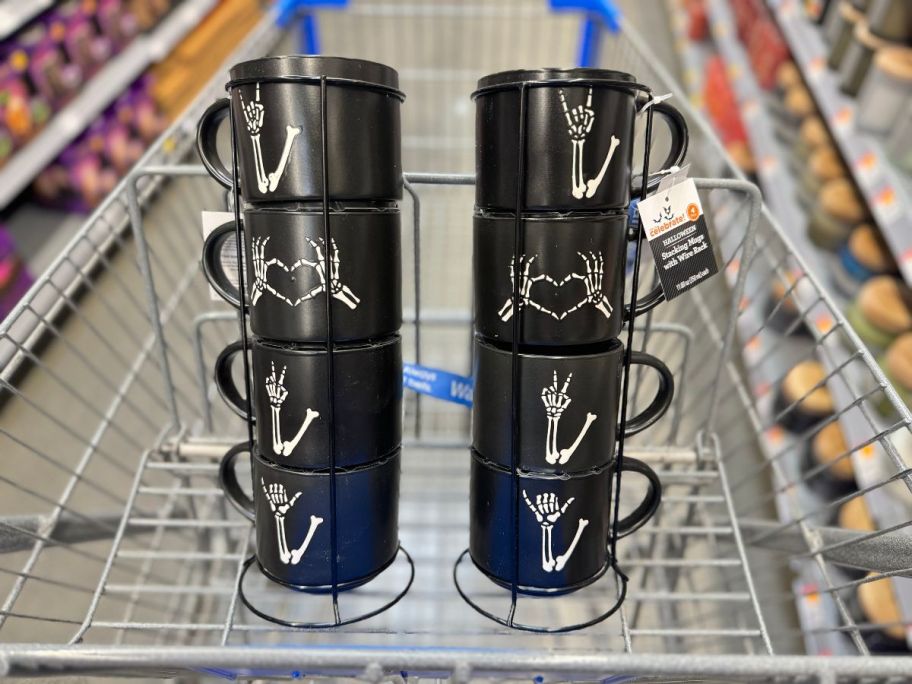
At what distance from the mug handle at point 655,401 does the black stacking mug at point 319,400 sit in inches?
8.5

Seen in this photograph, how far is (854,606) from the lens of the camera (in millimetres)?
1180

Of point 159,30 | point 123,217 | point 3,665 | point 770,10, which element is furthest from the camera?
point 159,30

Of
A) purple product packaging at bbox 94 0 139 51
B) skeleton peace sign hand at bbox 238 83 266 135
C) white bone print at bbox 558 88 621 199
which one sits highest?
purple product packaging at bbox 94 0 139 51

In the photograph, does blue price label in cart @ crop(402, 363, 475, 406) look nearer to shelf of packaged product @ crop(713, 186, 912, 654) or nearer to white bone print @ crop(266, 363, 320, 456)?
white bone print @ crop(266, 363, 320, 456)

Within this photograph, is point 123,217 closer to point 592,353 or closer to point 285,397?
point 285,397

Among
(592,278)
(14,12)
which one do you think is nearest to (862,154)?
(592,278)

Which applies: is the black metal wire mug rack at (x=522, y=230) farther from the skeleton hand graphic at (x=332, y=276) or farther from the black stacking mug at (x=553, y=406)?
the skeleton hand graphic at (x=332, y=276)

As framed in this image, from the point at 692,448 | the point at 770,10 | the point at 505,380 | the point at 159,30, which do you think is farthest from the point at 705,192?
the point at 159,30

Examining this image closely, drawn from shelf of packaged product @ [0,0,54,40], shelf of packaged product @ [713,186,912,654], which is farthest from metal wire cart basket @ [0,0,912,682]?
shelf of packaged product @ [0,0,54,40]

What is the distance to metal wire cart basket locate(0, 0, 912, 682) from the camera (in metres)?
0.51

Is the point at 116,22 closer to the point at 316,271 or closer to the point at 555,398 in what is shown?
the point at 316,271

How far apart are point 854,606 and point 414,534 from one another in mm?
824

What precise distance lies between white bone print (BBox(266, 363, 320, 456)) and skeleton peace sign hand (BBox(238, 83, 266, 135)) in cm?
18

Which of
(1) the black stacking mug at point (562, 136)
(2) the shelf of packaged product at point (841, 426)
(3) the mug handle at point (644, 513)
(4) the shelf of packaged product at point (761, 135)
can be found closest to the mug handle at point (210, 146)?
(1) the black stacking mug at point (562, 136)
